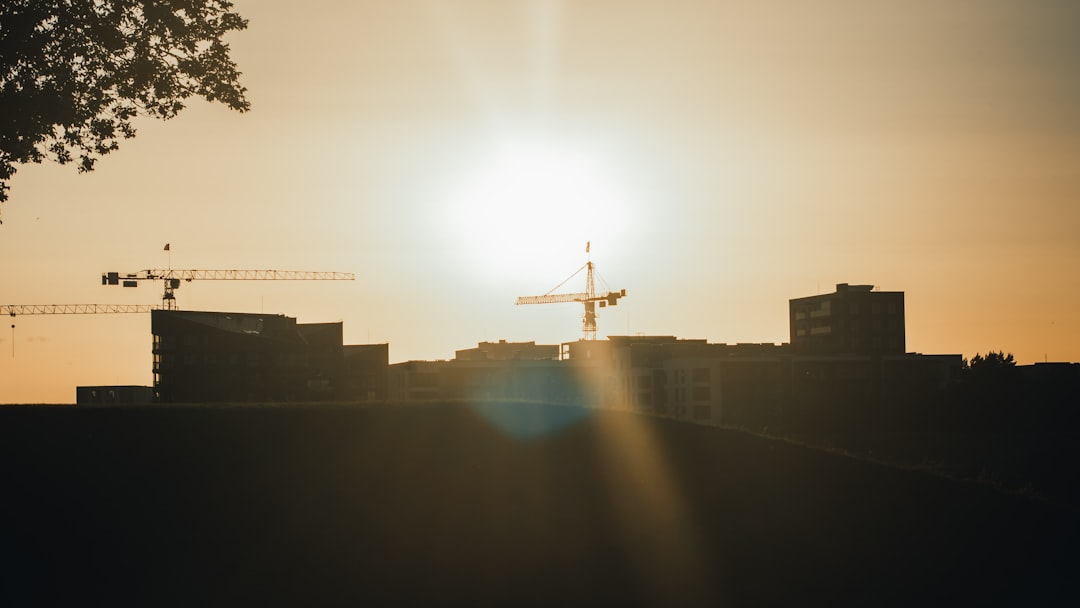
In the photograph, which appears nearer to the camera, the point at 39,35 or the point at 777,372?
the point at 39,35

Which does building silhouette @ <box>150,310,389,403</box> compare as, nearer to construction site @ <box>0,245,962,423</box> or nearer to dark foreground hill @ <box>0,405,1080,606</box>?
construction site @ <box>0,245,962,423</box>

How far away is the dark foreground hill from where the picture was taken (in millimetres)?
39406

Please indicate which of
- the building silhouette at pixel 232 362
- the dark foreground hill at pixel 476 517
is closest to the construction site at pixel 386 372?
the building silhouette at pixel 232 362

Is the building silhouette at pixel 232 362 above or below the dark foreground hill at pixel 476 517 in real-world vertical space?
→ above

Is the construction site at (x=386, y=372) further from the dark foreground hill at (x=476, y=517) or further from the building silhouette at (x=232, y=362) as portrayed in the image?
the dark foreground hill at (x=476, y=517)

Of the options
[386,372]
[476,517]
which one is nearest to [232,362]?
[386,372]

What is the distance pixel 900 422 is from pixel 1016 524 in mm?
102071

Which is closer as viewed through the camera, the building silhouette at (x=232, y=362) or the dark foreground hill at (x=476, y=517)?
the dark foreground hill at (x=476, y=517)

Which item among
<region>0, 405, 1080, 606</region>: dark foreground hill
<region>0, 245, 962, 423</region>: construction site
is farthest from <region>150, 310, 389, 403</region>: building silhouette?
<region>0, 405, 1080, 606</region>: dark foreground hill

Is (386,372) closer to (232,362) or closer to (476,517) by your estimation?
(232,362)

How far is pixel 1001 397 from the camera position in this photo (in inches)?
5891

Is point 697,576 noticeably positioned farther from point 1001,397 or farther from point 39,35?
point 1001,397

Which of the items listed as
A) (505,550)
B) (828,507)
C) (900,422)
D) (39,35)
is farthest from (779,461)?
(900,422)

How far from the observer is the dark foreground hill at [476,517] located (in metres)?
39.4
